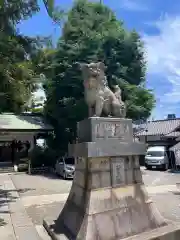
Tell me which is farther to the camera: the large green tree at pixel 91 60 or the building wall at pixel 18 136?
the building wall at pixel 18 136

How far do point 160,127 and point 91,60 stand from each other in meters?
16.0

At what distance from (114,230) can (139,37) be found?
1936cm

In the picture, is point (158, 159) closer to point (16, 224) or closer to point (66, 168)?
point (66, 168)

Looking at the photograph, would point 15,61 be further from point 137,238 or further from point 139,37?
point 139,37

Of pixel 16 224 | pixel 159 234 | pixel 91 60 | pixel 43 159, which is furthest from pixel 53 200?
pixel 43 159

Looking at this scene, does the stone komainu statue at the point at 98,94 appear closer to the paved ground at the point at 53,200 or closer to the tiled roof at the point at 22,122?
the paved ground at the point at 53,200

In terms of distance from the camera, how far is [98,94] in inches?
273

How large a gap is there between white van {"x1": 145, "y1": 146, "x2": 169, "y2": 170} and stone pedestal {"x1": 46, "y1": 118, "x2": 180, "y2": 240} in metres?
19.9

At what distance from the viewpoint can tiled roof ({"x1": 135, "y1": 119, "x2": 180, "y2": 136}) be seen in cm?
3209

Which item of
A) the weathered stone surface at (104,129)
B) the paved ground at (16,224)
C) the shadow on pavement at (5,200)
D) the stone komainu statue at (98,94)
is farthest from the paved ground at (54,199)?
the stone komainu statue at (98,94)

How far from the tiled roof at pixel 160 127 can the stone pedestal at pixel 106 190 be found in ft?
83.7

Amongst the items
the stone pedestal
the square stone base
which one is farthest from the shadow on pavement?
the stone pedestal

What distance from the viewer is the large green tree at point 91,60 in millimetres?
21547

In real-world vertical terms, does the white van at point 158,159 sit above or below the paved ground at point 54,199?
above
